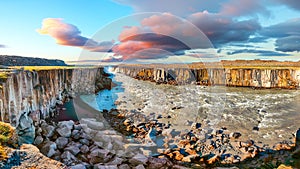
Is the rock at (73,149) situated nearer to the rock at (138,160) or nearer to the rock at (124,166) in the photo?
the rock at (124,166)

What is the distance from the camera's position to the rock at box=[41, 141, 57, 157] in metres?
7.50

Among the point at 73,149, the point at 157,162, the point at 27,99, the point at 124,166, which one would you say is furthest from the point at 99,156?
the point at 27,99

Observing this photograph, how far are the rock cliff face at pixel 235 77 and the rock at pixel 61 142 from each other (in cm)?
3059

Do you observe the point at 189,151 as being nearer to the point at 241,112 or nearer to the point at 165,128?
the point at 165,128

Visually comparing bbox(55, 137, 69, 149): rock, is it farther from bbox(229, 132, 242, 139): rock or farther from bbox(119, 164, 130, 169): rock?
bbox(229, 132, 242, 139): rock

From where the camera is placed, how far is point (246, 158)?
830cm

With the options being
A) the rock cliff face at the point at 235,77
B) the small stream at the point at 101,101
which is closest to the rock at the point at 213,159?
the small stream at the point at 101,101

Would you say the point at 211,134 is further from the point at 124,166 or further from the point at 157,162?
the point at 124,166

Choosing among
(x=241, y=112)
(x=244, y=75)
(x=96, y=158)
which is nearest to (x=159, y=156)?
(x=96, y=158)

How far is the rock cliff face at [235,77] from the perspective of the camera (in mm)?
36156

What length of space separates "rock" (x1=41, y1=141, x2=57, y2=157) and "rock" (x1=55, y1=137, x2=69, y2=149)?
41cm

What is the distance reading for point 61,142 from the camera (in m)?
8.45

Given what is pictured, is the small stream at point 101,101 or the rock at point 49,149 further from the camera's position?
the small stream at point 101,101

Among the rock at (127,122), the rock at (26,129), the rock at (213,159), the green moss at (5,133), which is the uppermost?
the green moss at (5,133)
